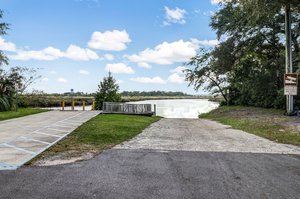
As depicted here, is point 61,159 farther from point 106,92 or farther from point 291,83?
point 106,92

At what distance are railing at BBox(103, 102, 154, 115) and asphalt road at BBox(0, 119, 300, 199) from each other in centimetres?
1801

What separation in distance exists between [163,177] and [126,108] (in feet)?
68.3

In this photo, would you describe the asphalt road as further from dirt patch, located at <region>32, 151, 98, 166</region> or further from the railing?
the railing

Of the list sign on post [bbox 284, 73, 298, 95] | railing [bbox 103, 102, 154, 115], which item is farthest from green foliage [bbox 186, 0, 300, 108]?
railing [bbox 103, 102, 154, 115]

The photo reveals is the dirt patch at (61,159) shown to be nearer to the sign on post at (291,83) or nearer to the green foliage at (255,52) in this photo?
the sign on post at (291,83)

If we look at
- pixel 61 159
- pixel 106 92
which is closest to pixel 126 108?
pixel 106 92

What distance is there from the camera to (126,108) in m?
25.9

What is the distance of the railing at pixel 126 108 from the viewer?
83.1 ft

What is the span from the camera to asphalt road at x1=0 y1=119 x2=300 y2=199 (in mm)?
4426

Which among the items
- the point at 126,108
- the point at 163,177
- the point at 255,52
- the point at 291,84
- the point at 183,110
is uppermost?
the point at 255,52

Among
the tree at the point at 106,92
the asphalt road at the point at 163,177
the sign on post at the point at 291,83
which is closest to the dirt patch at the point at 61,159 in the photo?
the asphalt road at the point at 163,177

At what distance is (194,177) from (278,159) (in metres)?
2.75

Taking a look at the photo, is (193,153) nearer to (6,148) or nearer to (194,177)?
(194,177)

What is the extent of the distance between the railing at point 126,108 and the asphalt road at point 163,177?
59.1ft
